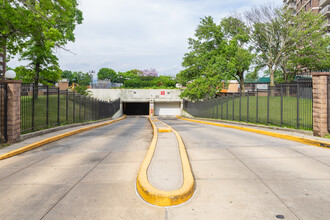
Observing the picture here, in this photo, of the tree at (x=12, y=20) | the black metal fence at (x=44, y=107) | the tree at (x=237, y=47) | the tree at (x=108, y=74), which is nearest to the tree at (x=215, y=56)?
the tree at (x=237, y=47)

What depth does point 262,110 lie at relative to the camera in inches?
575

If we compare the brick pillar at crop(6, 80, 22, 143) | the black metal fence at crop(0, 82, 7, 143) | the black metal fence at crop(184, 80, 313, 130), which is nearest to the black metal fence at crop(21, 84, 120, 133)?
the brick pillar at crop(6, 80, 22, 143)

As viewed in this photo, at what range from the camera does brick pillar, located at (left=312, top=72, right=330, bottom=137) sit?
27.5 ft

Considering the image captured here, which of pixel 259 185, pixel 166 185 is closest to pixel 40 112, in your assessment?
pixel 166 185

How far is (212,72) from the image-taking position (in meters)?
35.8

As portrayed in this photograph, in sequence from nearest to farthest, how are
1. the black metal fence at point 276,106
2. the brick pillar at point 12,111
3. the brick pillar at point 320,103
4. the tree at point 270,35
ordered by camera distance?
the brick pillar at point 12,111 → the brick pillar at point 320,103 → the black metal fence at point 276,106 → the tree at point 270,35

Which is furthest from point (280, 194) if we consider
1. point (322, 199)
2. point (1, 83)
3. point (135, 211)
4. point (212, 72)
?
point (212, 72)

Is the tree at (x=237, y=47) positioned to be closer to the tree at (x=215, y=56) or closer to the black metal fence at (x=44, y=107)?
the tree at (x=215, y=56)

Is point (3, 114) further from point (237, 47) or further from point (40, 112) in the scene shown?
point (237, 47)

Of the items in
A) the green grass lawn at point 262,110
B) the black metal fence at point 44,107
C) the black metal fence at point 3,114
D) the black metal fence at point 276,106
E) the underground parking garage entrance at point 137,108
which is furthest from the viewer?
the underground parking garage entrance at point 137,108

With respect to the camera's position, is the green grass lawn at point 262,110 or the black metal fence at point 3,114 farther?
the green grass lawn at point 262,110

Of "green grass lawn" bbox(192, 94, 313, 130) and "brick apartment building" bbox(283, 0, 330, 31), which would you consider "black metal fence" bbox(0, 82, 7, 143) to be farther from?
"brick apartment building" bbox(283, 0, 330, 31)

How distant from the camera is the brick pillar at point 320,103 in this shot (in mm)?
8383

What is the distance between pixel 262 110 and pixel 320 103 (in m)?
6.18
